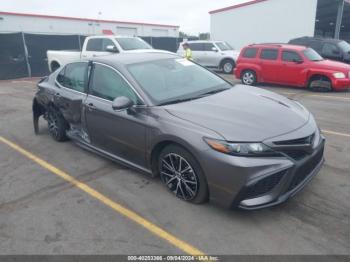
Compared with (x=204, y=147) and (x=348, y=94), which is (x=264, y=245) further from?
(x=348, y=94)

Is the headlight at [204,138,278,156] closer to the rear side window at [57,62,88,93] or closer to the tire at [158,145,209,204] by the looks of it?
the tire at [158,145,209,204]

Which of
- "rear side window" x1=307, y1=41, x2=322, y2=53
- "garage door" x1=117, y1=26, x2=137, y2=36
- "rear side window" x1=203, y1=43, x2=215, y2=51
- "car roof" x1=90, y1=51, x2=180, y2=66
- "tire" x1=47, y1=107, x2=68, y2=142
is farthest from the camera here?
"garage door" x1=117, y1=26, x2=137, y2=36

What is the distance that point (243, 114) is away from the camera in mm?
3459

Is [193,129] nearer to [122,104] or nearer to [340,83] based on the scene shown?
[122,104]

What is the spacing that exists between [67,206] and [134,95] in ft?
5.05

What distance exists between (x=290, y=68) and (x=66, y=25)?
19.4 meters

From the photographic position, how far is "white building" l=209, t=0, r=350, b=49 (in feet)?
69.0

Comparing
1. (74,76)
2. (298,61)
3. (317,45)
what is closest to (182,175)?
(74,76)

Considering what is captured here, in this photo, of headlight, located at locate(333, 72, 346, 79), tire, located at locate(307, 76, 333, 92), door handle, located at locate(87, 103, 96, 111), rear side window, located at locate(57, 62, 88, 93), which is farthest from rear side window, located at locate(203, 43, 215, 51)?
door handle, located at locate(87, 103, 96, 111)

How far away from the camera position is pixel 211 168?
313 centimetres

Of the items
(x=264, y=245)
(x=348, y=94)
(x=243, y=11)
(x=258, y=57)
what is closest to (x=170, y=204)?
(x=264, y=245)

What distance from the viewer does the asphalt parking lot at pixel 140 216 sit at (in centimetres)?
298

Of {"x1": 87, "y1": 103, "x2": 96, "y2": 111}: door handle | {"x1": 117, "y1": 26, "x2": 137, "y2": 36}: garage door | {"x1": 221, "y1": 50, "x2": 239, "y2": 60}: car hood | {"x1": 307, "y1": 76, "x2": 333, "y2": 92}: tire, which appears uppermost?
{"x1": 117, "y1": 26, "x2": 137, "y2": 36}: garage door

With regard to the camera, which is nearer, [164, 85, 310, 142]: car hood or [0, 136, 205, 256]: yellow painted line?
[0, 136, 205, 256]: yellow painted line
